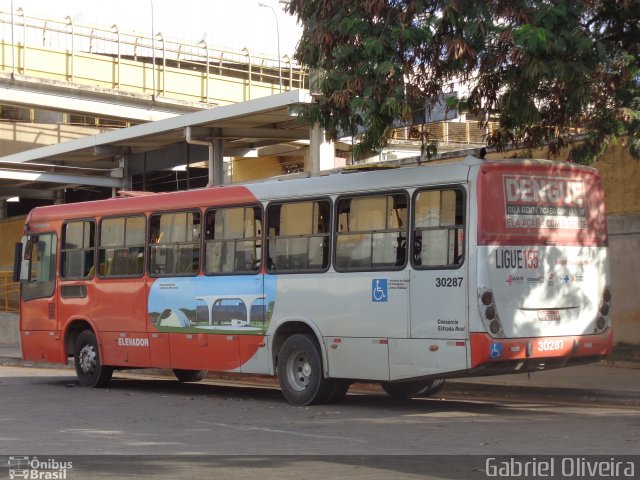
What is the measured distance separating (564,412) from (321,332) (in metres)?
3.26

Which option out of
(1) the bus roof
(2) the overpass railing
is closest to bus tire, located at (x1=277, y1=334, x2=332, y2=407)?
(1) the bus roof

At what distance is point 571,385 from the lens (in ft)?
51.3

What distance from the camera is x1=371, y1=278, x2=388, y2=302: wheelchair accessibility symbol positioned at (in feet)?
45.0

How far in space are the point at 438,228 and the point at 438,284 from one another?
683 millimetres

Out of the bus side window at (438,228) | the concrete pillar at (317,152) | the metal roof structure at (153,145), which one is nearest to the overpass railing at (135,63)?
the metal roof structure at (153,145)

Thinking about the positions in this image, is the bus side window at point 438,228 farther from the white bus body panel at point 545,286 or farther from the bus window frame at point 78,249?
the bus window frame at point 78,249

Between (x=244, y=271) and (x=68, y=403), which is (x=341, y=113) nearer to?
(x=244, y=271)

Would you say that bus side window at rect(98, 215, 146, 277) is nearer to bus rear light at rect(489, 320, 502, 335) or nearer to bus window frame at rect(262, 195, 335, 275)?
bus window frame at rect(262, 195, 335, 275)

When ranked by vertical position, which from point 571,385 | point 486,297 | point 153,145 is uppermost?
point 153,145

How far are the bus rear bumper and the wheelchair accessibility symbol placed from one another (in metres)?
1.47

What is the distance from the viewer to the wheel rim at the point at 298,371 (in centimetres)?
1479

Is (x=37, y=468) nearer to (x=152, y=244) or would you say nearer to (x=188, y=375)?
(x=152, y=244)

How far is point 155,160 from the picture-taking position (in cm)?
3195

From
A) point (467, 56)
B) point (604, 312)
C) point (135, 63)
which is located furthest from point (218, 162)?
point (604, 312)
